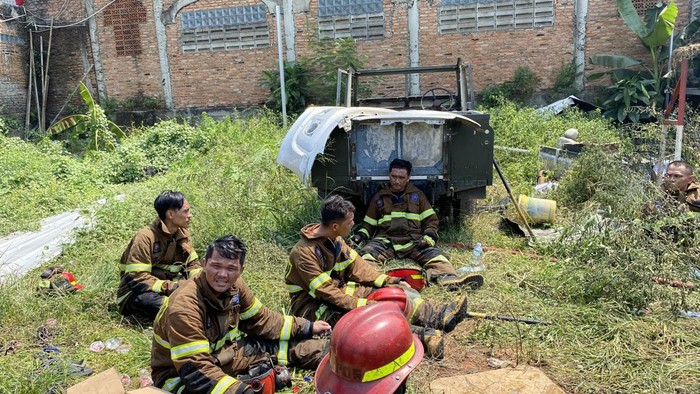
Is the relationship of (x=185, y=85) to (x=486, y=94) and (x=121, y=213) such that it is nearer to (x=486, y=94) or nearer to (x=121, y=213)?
(x=486, y=94)

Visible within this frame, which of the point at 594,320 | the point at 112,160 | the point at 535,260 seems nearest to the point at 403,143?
the point at 535,260

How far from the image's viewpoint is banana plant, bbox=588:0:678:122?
11234mm

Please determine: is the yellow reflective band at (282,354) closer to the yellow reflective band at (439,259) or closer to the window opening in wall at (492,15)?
the yellow reflective band at (439,259)

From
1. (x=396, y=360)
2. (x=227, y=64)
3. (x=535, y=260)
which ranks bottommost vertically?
(x=535, y=260)

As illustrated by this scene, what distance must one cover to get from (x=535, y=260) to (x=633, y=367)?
190 cm

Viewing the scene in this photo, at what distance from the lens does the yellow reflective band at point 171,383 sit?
262cm

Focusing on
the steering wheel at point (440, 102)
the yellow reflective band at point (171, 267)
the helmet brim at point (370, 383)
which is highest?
the steering wheel at point (440, 102)

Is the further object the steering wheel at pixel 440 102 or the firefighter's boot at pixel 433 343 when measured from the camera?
the steering wheel at pixel 440 102

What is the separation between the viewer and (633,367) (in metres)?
3.03

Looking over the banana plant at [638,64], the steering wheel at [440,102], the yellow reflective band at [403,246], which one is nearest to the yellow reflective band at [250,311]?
the yellow reflective band at [403,246]

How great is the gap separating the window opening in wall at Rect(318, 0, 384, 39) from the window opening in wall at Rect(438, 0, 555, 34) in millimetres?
1526

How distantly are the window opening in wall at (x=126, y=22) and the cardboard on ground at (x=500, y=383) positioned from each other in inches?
551

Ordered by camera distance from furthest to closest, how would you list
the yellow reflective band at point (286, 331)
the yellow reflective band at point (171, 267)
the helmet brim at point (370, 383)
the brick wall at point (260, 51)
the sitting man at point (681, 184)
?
the brick wall at point (260, 51) → the sitting man at point (681, 184) → the yellow reflective band at point (171, 267) → the yellow reflective band at point (286, 331) → the helmet brim at point (370, 383)

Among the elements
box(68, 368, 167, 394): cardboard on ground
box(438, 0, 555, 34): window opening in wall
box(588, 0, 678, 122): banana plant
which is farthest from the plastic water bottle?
box(438, 0, 555, 34): window opening in wall
